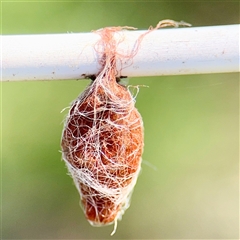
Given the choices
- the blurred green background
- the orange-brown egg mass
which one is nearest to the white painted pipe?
the orange-brown egg mass

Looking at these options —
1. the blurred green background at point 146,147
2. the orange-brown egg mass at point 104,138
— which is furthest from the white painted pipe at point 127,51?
the blurred green background at point 146,147

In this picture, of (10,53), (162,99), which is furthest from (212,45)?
(162,99)

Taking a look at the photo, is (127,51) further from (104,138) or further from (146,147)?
(146,147)

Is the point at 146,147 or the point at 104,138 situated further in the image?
the point at 146,147

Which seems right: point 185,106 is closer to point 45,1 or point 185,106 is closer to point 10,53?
point 45,1

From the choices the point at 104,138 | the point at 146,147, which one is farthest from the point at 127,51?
the point at 146,147

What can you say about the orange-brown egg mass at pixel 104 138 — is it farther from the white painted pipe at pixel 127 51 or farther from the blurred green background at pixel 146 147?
the blurred green background at pixel 146 147

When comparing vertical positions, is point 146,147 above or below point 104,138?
above
